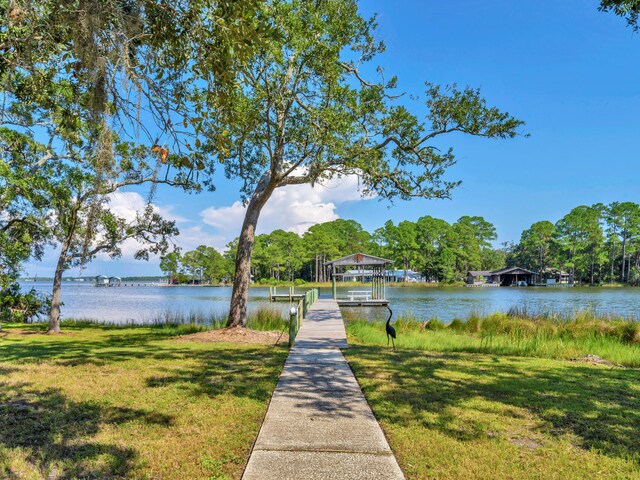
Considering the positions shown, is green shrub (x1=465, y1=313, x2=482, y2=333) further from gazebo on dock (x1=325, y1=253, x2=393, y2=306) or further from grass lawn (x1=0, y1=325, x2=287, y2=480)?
grass lawn (x1=0, y1=325, x2=287, y2=480)

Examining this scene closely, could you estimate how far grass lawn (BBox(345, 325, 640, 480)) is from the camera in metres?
3.36

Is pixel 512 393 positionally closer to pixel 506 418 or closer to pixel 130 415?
pixel 506 418

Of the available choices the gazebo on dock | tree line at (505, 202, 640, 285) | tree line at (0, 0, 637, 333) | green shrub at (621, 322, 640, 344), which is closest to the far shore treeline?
tree line at (505, 202, 640, 285)

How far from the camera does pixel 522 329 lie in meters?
13.4

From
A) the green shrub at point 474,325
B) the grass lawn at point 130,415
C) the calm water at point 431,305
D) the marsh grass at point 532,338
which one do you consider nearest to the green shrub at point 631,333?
the marsh grass at point 532,338

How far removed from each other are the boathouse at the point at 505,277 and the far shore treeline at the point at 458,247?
2.23 metres

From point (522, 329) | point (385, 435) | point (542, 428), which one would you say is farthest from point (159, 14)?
point (522, 329)

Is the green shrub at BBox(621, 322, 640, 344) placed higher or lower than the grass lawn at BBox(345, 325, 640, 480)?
lower

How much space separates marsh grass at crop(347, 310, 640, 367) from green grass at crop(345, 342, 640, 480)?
7.07ft

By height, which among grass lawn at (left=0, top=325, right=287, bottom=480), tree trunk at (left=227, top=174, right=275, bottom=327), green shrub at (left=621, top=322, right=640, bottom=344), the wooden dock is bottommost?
the wooden dock

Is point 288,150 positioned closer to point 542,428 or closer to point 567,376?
point 567,376

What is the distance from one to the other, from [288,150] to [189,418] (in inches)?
379

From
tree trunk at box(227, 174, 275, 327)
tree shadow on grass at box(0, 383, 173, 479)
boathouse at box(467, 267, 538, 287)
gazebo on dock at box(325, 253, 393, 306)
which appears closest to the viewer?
tree shadow on grass at box(0, 383, 173, 479)

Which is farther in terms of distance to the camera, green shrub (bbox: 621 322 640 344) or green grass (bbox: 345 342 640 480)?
green shrub (bbox: 621 322 640 344)
